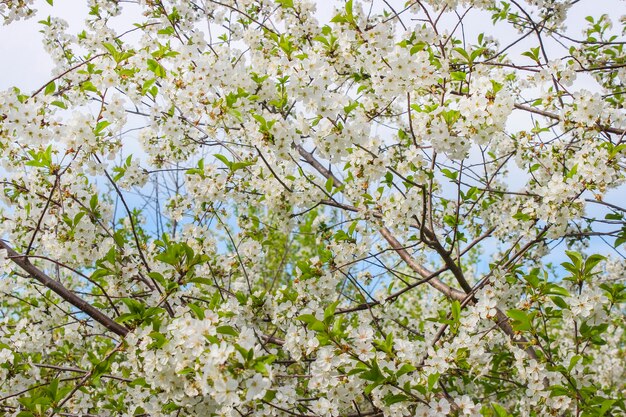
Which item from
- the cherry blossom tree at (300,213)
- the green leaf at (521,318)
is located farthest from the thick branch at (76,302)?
the green leaf at (521,318)

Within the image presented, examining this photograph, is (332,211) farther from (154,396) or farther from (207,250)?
(154,396)

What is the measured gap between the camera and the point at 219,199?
4496mm

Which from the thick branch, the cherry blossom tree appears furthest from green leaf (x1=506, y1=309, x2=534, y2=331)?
the thick branch

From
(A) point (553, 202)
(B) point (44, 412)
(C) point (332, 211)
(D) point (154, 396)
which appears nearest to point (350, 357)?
(D) point (154, 396)

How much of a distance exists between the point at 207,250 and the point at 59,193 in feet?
3.78

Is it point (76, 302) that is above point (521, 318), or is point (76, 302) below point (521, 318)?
above

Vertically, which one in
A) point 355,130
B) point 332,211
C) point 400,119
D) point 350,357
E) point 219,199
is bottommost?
point 350,357

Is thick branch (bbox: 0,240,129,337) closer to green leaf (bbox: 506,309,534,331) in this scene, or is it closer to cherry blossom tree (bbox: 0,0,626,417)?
cherry blossom tree (bbox: 0,0,626,417)

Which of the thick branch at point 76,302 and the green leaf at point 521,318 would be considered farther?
the thick branch at point 76,302

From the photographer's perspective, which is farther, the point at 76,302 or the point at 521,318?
the point at 76,302

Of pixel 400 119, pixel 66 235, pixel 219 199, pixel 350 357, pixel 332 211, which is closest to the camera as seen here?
pixel 350 357

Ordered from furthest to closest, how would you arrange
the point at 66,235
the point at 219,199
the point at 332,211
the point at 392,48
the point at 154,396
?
1. the point at 332,211
2. the point at 219,199
3. the point at 66,235
4. the point at 392,48
5. the point at 154,396

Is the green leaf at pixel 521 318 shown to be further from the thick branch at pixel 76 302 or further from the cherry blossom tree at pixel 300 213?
the thick branch at pixel 76 302

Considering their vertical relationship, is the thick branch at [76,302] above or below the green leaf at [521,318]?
above
